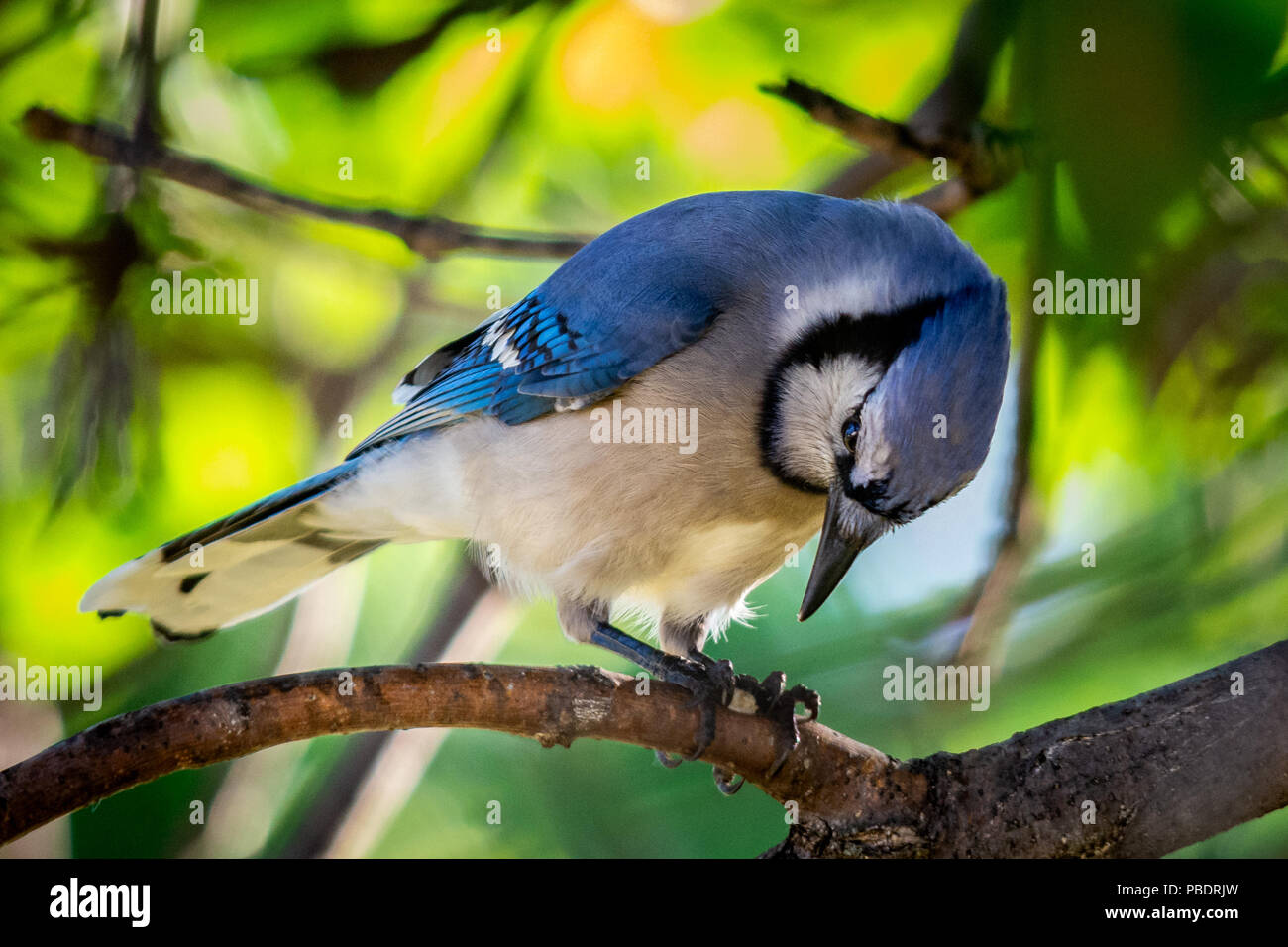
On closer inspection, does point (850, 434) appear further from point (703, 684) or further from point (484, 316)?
point (484, 316)

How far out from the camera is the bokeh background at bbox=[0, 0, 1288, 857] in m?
2.13

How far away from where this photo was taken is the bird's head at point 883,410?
159 centimetres

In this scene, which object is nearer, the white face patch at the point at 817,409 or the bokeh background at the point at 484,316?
the white face patch at the point at 817,409

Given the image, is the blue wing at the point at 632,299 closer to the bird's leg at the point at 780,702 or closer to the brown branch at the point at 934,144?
the brown branch at the point at 934,144

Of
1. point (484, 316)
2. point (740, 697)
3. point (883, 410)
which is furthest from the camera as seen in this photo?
point (484, 316)

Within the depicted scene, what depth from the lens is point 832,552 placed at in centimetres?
172

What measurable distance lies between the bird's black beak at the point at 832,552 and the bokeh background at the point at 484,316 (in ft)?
1.80

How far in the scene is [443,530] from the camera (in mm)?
2172

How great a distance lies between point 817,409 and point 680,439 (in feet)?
0.80

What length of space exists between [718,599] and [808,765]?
45 cm
